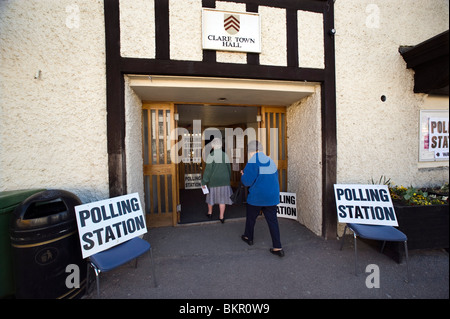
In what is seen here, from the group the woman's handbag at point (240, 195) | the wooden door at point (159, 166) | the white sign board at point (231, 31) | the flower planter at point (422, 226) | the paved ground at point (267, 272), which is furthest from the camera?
the wooden door at point (159, 166)

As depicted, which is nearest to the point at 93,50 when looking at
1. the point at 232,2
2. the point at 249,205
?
the point at 232,2

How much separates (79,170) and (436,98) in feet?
21.6

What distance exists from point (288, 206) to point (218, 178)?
1.70 m

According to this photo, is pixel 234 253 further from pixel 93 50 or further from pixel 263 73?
pixel 93 50

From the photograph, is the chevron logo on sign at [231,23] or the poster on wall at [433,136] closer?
the chevron logo on sign at [231,23]

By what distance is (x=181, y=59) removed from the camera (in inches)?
106

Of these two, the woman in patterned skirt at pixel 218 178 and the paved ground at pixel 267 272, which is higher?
the woman in patterned skirt at pixel 218 178

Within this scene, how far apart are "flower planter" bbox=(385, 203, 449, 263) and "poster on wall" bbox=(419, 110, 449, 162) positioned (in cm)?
139

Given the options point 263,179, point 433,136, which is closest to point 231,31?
point 263,179

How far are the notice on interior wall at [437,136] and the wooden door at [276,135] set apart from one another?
2.73 metres

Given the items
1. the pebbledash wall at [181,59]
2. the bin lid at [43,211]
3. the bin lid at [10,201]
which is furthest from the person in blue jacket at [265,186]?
the bin lid at [10,201]

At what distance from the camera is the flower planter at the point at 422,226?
2557 millimetres

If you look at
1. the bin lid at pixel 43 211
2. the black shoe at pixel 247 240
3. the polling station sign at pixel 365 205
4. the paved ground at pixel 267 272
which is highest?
the bin lid at pixel 43 211

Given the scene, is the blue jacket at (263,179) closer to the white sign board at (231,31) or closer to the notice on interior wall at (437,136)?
the white sign board at (231,31)
